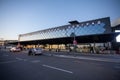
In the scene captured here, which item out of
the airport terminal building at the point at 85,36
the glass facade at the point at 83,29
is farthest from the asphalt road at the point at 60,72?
the glass facade at the point at 83,29

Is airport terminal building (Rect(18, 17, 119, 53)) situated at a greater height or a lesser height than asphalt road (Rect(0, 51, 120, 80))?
greater

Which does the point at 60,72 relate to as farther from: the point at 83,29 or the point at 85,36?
the point at 83,29

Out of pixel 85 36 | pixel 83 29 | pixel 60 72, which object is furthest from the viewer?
pixel 83 29

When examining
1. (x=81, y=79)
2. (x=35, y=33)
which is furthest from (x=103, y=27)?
(x=35, y=33)

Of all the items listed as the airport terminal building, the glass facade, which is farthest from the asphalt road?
the glass facade

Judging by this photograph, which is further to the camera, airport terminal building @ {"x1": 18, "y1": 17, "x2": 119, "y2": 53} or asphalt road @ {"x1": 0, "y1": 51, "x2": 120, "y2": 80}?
airport terminal building @ {"x1": 18, "y1": 17, "x2": 119, "y2": 53}

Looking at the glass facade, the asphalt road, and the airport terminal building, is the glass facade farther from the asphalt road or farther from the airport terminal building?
the asphalt road

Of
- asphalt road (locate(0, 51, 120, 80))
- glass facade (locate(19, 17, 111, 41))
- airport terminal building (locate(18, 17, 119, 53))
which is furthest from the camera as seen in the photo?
glass facade (locate(19, 17, 111, 41))

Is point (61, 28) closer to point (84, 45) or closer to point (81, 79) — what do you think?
point (84, 45)

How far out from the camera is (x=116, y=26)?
188 ft

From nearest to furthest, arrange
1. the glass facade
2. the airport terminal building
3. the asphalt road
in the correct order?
1. the asphalt road
2. the airport terminal building
3. the glass facade

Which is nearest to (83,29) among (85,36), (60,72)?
(85,36)

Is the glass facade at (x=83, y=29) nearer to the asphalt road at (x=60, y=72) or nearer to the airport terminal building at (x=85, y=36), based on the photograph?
the airport terminal building at (x=85, y=36)

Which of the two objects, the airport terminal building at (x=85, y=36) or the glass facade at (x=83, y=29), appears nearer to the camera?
the airport terminal building at (x=85, y=36)
